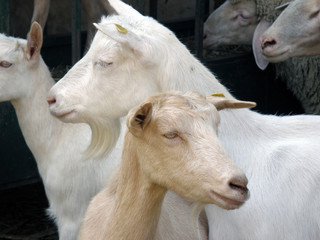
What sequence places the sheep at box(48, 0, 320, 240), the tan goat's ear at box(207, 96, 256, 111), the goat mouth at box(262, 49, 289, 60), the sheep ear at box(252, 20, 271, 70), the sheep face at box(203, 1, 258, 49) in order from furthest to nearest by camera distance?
the sheep face at box(203, 1, 258, 49), the sheep ear at box(252, 20, 271, 70), the goat mouth at box(262, 49, 289, 60), the sheep at box(48, 0, 320, 240), the tan goat's ear at box(207, 96, 256, 111)

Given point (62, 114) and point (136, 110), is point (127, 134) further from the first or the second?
point (62, 114)

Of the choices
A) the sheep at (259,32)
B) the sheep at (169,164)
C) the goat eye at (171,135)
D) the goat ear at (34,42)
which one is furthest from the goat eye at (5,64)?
the sheep at (259,32)

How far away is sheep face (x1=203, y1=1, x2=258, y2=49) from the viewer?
6.68 metres

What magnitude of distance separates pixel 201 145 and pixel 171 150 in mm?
135

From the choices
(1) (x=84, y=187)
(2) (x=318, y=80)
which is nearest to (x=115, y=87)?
(1) (x=84, y=187)

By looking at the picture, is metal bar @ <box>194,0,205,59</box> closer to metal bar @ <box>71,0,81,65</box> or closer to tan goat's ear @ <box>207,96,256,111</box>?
metal bar @ <box>71,0,81,65</box>

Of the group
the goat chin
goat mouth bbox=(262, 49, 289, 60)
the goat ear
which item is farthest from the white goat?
goat mouth bbox=(262, 49, 289, 60)

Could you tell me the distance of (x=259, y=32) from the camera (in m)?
6.10

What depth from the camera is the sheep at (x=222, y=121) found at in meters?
3.33

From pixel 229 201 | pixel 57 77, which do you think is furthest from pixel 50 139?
pixel 229 201

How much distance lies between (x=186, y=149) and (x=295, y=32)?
2.58m

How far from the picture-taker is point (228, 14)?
679 centimetres

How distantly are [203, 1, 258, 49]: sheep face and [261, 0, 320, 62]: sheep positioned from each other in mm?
1502

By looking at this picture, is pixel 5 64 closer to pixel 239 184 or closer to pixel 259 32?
pixel 239 184
